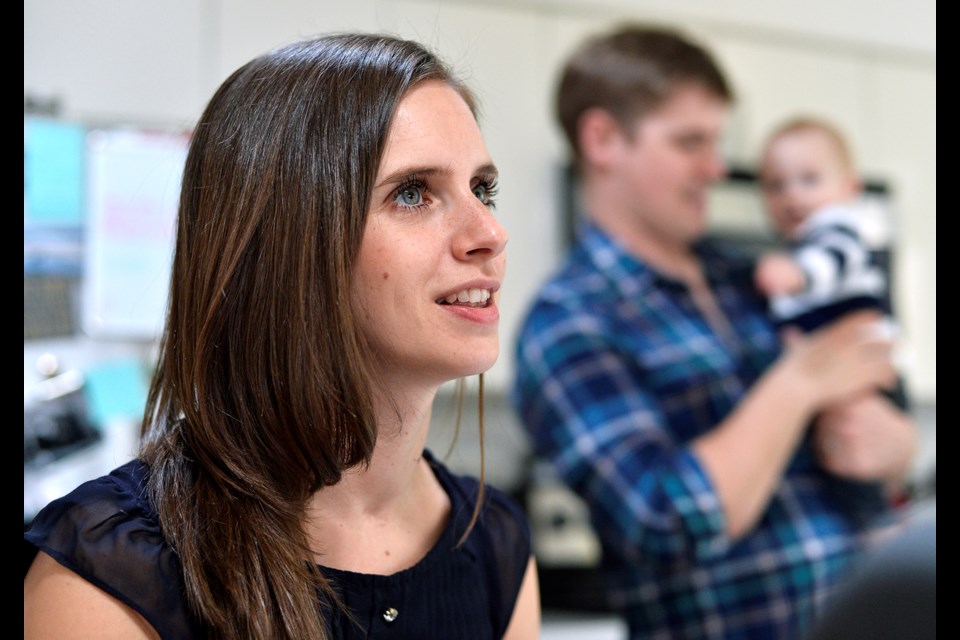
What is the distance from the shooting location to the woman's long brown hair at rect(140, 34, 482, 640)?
74 centimetres

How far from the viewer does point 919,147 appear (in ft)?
9.87

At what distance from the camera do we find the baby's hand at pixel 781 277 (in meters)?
1.90

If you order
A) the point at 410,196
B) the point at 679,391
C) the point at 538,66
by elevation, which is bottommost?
the point at 679,391

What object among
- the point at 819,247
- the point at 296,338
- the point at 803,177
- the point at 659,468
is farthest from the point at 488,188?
the point at 803,177

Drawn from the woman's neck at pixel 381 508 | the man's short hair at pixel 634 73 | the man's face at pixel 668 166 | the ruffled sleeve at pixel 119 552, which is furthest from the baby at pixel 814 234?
the ruffled sleeve at pixel 119 552

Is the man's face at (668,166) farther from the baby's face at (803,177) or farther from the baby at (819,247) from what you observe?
the baby's face at (803,177)

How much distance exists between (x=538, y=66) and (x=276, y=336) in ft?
6.26

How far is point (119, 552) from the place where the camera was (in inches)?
27.8

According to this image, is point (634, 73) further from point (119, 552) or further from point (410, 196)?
point (119, 552)

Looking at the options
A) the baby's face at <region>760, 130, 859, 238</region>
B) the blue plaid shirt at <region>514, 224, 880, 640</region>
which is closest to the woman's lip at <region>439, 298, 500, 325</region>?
the blue plaid shirt at <region>514, 224, 880, 640</region>

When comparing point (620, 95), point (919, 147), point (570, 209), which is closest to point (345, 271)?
point (620, 95)

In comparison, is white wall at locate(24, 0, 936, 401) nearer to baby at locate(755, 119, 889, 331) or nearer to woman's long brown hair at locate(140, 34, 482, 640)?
baby at locate(755, 119, 889, 331)

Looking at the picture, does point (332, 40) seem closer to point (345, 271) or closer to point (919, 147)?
point (345, 271)

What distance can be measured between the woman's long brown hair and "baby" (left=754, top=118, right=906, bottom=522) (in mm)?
1257
